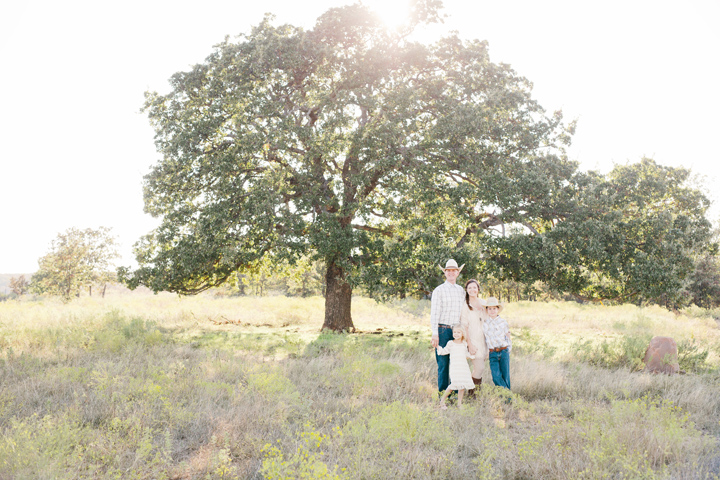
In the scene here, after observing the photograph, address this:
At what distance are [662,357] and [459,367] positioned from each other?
6288 mm

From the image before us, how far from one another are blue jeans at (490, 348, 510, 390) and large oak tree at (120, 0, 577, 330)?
5.39 meters

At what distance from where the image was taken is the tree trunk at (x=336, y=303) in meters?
16.8

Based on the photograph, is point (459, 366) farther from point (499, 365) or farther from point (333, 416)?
point (333, 416)

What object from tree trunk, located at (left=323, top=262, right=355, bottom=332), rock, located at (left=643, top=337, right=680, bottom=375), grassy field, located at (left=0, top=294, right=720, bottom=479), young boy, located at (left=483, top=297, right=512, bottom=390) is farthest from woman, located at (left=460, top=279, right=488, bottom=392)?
tree trunk, located at (left=323, top=262, right=355, bottom=332)

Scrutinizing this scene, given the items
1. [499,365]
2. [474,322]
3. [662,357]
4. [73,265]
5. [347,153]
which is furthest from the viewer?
[73,265]

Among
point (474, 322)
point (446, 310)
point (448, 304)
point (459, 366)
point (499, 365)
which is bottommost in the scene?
point (499, 365)

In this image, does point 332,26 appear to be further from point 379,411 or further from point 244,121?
point 379,411

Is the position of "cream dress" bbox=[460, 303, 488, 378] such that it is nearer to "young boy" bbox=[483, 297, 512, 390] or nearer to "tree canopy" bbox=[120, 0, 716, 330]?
"young boy" bbox=[483, 297, 512, 390]

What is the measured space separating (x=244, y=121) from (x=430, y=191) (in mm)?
6558

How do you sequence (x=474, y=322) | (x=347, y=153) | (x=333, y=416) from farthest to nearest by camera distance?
(x=347, y=153) → (x=474, y=322) → (x=333, y=416)

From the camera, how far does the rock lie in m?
9.70

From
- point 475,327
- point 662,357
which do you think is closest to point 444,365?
point 475,327

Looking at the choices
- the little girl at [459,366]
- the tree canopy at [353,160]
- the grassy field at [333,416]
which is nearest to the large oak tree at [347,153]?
the tree canopy at [353,160]

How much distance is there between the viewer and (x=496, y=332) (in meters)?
7.29
